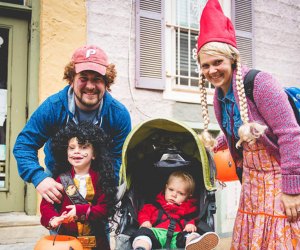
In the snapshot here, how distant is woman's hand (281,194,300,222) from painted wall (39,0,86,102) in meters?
3.45

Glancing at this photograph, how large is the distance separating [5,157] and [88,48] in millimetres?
2498

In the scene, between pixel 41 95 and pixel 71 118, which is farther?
pixel 41 95

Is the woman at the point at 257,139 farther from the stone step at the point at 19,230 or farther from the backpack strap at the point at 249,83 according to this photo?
the stone step at the point at 19,230

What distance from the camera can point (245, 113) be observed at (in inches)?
92.6

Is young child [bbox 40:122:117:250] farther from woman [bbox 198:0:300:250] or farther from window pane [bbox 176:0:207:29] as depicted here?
window pane [bbox 176:0:207:29]

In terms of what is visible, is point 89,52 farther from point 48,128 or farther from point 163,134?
point 163,134

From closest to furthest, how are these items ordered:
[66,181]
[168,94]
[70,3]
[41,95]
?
[66,181] → [41,95] → [70,3] → [168,94]

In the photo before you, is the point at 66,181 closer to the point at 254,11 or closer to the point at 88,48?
the point at 88,48

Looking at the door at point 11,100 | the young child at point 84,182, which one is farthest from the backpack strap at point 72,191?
the door at point 11,100

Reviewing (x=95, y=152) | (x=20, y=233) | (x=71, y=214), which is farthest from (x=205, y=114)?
(x=20, y=233)

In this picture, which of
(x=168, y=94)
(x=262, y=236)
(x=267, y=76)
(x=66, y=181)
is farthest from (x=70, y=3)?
(x=262, y=236)

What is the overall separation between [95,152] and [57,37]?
2620 mm

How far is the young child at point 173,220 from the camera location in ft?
8.66

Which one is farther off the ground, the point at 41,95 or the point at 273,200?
the point at 41,95
